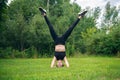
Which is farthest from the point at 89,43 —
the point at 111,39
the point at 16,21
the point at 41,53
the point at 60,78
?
the point at 60,78

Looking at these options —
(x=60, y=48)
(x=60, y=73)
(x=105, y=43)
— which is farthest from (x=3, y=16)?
(x=60, y=73)

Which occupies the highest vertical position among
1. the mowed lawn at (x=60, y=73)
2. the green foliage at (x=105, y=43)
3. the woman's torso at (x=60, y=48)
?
the woman's torso at (x=60, y=48)

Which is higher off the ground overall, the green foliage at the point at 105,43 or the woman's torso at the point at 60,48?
the woman's torso at the point at 60,48

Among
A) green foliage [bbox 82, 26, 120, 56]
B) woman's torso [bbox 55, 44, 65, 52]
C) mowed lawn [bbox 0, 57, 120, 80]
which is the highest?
woman's torso [bbox 55, 44, 65, 52]

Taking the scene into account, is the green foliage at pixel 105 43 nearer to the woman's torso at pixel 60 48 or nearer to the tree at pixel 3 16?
the tree at pixel 3 16

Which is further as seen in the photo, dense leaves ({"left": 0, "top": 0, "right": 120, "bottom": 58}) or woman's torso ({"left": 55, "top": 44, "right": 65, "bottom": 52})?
dense leaves ({"left": 0, "top": 0, "right": 120, "bottom": 58})

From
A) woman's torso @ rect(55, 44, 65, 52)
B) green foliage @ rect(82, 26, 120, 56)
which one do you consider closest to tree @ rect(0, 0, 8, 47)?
woman's torso @ rect(55, 44, 65, 52)

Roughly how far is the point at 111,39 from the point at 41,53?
6.93 meters

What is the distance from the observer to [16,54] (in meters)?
24.4

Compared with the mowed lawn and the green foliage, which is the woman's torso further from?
the green foliage

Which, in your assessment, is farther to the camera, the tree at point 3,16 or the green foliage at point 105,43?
the green foliage at point 105,43

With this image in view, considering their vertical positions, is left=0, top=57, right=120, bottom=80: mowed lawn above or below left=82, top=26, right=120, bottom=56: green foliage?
above

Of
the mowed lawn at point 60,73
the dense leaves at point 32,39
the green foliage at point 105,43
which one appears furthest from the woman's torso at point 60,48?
the green foliage at point 105,43

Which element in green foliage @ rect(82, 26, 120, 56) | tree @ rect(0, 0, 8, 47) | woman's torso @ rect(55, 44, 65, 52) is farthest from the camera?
green foliage @ rect(82, 26, 120, 56)
